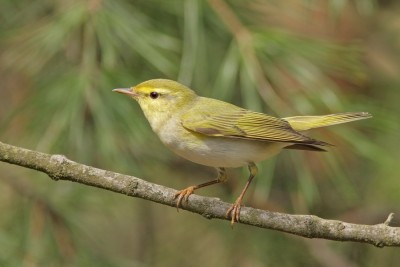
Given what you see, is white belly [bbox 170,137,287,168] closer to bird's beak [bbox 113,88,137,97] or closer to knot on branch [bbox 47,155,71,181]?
bird's beak [bbox 113,88,137,97]

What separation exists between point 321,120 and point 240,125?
0.88 ft

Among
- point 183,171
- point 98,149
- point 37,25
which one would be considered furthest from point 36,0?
point 183,171

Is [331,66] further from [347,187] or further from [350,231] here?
[350,231]

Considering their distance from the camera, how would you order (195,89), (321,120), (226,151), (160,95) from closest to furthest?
(226,151), (321,120), (160,95), (195,89)

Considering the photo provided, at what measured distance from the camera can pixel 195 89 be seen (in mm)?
3096

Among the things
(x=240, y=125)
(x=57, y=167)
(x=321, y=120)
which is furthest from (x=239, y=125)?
(x=57, y=167)

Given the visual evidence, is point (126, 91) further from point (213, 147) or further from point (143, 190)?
point (143, 190)

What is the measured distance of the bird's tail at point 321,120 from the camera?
2.49m

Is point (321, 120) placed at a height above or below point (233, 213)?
above

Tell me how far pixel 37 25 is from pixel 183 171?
1032 millimetres

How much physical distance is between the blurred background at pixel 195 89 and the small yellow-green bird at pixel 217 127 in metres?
0.18

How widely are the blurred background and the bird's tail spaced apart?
21 centimetres

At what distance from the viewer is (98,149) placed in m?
2.88

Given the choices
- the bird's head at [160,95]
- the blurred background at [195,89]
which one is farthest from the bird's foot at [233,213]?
the blurred background at [195,89]
